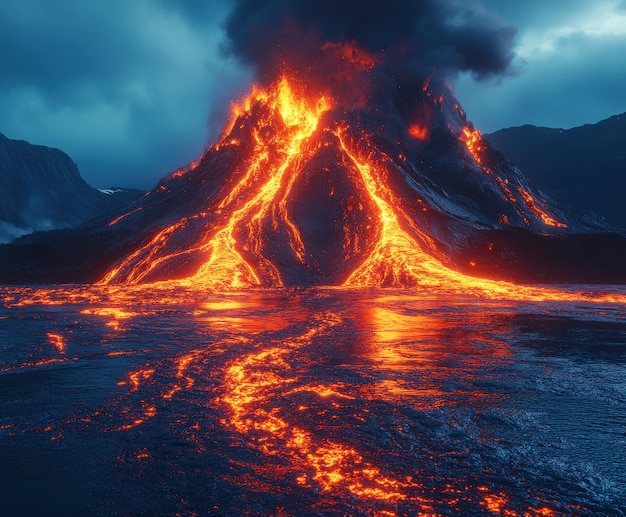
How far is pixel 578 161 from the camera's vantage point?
448 ft

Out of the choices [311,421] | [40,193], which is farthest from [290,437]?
[40,193]

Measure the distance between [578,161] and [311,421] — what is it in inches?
5865

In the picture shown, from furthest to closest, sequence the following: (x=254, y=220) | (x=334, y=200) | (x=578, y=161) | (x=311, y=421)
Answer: (x=578, y=161) → (x=334, y=200) → (x=254, y=220) → (x=311, y=421)

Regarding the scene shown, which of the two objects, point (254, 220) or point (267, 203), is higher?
point (267, 203)

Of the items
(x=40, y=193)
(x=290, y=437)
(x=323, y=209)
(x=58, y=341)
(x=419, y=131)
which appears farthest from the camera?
(x=40, y=193)

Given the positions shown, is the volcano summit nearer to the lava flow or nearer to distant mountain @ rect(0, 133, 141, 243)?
the lava flow

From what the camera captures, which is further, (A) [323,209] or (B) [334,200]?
(B) [334,200]

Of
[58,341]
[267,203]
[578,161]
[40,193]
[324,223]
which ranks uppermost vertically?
[578,161]

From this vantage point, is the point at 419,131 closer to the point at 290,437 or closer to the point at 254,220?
the point at 254,220

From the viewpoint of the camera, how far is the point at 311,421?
716cm

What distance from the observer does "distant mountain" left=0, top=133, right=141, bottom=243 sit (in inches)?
4756

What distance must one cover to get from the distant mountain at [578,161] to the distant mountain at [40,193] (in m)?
102

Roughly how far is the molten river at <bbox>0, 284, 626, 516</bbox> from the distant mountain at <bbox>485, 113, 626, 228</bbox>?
114153 millimetres

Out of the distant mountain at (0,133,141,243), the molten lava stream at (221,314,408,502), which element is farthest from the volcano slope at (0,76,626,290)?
the distant mountain at (0,133,141,243)
